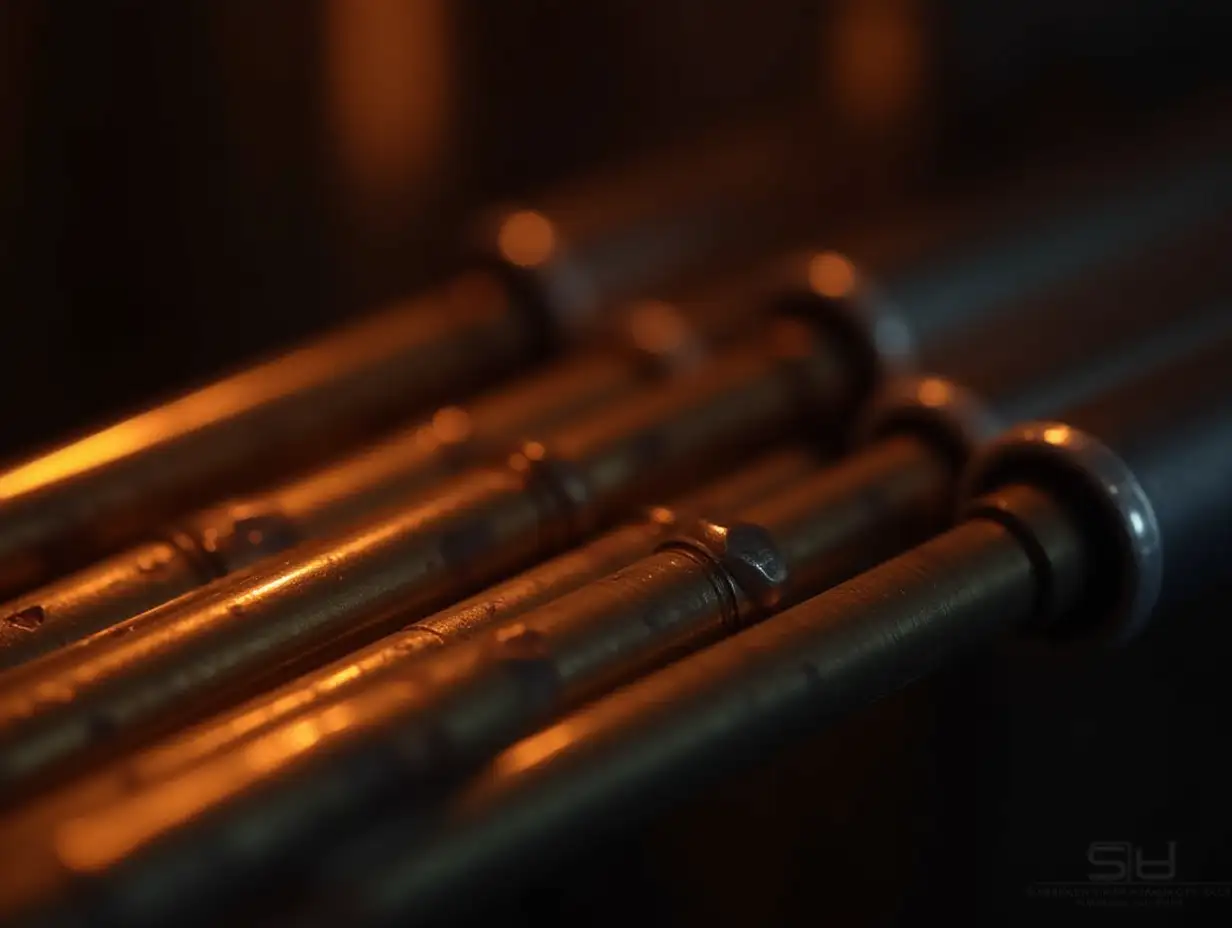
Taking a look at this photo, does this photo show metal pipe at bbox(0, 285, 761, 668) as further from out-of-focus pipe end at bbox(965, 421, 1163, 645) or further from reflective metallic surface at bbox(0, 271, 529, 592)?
out-of-focus pipe end at bbox(965, 421, 1163, 645)

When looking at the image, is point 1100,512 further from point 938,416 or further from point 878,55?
Result: point 878,55

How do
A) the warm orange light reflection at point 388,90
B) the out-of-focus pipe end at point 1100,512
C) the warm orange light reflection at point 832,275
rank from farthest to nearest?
the warm orange light reflection at point 388,90, the warm orange light reflection at point 832,275, the out-of-focus pipe end at point 1100,512

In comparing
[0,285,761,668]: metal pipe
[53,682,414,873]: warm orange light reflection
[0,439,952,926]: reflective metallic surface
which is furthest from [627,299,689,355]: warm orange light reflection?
[53,682,414,873]: warm orange light reflection

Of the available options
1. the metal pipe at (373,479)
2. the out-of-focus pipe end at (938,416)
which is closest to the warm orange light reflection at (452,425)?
the metal pipe at (373,479)

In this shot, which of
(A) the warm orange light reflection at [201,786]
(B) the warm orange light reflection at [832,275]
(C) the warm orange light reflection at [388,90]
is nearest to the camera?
(A) the warm orange light reflection at [201,786]

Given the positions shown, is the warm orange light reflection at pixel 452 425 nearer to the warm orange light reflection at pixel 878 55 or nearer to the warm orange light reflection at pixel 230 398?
the warm orange light reflection at pixel 230 398

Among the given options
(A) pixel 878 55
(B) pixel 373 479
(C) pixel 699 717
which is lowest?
(C) pixel 699 717

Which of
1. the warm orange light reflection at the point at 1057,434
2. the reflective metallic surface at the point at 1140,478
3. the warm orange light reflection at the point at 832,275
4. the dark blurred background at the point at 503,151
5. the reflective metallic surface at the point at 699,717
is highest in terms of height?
the dark blurred background at the point at 503,151

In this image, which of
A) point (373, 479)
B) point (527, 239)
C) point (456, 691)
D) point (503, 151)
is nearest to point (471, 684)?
point (456, 691)
